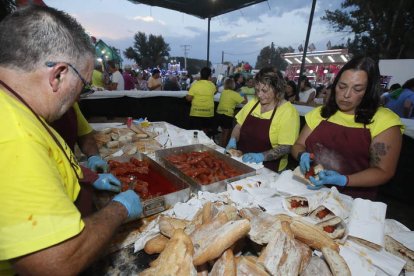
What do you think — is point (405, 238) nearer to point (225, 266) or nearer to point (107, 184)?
point (225, 266)

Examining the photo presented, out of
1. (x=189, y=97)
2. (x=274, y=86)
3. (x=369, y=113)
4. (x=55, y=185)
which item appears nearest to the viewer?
(x=55, y=185)

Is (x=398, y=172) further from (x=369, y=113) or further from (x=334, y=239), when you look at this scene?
(x=334, y=239)

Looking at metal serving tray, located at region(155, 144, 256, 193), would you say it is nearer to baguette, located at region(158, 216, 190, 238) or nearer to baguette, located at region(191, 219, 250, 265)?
baguette, located at region(158, 216, 190, 238)

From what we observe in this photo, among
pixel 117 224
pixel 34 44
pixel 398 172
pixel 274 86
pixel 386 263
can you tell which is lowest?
pixel 398 172

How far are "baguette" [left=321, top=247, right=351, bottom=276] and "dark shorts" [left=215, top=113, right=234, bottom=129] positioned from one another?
5783mm

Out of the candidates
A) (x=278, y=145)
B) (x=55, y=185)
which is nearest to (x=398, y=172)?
(x=278, y=145)

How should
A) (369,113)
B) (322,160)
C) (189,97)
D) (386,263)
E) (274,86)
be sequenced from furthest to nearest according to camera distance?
(189,97)
(274,86)
(322,160)
(369,113)
(386,263)

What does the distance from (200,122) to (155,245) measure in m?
5.64

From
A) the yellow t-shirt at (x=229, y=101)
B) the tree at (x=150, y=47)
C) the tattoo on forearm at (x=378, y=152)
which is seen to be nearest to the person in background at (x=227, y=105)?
the yellow t-shirt at (x=229, y=101)

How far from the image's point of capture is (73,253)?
0.84m

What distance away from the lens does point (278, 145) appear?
2.99 meters

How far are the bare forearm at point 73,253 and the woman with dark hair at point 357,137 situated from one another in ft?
5.79

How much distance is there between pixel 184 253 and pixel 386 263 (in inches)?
44.0

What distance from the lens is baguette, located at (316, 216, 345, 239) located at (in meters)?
1.40
